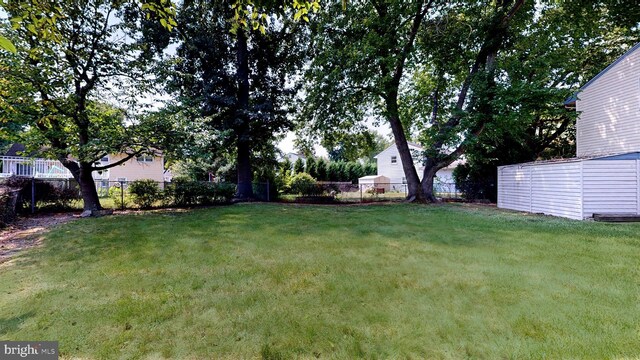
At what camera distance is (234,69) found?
51.3 ft

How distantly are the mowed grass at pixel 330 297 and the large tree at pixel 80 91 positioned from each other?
4.44 m

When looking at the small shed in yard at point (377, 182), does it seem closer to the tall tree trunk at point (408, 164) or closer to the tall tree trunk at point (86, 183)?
the tall tree trunk at point (408, 164)

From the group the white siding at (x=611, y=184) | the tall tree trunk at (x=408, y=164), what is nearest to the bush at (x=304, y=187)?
the tall tree trunk at (x=408, y=164)

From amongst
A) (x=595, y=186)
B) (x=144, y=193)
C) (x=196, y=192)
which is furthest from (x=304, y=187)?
(x=595, y=186)

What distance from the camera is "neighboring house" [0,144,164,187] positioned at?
1440cm

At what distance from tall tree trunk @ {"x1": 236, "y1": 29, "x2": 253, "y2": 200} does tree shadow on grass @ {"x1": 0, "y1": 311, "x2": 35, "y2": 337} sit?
11913 mm

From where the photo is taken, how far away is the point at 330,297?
136 inches

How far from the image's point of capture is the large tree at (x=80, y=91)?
8312 millimetres

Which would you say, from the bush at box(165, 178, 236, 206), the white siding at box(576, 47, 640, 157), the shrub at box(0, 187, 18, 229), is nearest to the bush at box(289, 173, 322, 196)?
the bush at box(165, 178, 236, 206)

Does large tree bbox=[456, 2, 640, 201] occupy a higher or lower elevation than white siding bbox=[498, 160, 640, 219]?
higher

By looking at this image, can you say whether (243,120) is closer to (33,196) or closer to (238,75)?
(238,75)

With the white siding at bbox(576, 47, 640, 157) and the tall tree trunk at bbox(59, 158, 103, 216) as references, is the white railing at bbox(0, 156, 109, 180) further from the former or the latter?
the white siding at bbox(576, 47, 640, 157)

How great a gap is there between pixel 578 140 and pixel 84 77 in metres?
20.1

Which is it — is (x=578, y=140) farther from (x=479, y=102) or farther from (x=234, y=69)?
(x=234, y=69)
